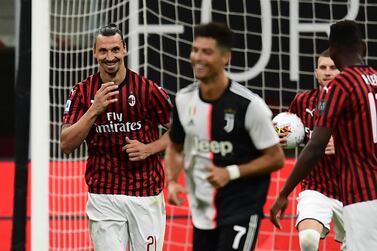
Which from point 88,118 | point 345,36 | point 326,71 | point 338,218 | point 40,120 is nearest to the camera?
point 345,36

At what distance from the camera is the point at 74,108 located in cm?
662

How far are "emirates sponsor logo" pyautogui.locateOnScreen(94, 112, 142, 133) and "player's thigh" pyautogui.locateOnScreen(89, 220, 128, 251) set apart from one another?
0.53 meters

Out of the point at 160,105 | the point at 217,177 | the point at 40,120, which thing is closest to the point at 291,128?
the point at 160,105

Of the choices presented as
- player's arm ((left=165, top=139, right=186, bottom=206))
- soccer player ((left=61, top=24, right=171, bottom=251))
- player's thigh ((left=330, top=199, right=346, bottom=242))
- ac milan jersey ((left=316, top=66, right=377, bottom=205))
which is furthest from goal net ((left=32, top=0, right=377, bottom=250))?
ac milan jersey ((left=316, top=66, right=377, bottom=205))

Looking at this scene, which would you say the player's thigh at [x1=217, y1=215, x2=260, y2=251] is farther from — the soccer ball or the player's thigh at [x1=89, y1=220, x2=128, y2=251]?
the soccer ball

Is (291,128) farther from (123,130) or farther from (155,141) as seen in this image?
(123,130)

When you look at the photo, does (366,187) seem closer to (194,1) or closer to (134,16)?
(134,16)

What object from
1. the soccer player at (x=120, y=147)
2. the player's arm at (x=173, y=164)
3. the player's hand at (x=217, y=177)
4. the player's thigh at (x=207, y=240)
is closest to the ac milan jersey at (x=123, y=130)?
the soccer player at (x=120, y=147)

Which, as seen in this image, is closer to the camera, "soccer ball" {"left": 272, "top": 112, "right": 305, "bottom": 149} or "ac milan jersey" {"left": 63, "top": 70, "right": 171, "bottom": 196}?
"ac milan jersey" {"left": 63, "top": 70, "right": 171, "bottom": 196}

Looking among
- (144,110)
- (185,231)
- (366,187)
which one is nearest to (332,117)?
(366,187)

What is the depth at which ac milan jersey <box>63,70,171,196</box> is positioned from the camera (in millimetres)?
6543

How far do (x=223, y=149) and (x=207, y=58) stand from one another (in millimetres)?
422

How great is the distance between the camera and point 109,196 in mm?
6594

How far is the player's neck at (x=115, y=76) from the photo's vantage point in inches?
259
